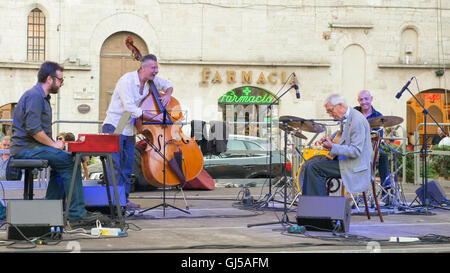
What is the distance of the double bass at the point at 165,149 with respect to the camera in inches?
360

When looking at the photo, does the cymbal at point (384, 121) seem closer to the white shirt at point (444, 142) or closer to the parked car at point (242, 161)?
the parked car at point (242, 161)

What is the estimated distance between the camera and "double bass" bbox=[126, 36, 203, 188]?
30.0 feet

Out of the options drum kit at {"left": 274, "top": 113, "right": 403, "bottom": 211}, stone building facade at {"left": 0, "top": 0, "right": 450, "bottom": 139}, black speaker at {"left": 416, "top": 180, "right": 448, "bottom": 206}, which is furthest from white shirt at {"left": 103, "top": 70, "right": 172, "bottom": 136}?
stone building facade at {"left": 0, "top": 0, "right": 450, "bottom": 139}

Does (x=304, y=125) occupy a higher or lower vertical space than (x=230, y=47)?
lower

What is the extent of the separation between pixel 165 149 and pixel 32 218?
2.74m

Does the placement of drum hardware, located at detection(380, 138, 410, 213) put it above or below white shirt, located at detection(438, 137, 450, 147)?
below

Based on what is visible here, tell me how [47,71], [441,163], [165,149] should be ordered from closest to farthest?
[47,71] → [165,149] → [441,163]

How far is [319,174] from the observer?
859 centimetres

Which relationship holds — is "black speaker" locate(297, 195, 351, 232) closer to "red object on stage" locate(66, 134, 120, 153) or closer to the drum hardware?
"red object on stage" locate(66, 134, 120, 153)

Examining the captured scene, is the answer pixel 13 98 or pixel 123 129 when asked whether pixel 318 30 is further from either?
pixel 123 129

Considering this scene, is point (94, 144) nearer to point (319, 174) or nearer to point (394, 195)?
point (319, 174)

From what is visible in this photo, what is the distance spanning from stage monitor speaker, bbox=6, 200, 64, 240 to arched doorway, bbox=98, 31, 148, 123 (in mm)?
18036

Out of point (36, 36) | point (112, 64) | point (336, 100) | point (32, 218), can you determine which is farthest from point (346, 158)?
point (36, 36)

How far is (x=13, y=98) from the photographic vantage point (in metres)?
24.1
